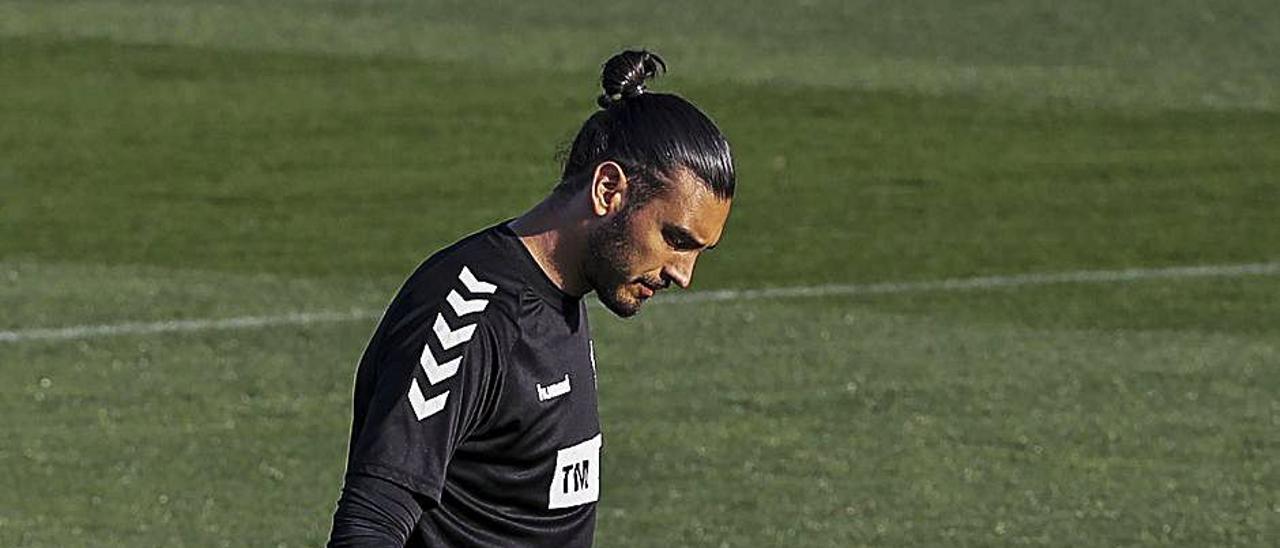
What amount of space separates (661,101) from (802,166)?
11.7m

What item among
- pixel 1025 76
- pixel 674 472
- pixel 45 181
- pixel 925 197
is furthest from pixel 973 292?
pixel 1025 76

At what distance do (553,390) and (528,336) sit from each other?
0.11 meters

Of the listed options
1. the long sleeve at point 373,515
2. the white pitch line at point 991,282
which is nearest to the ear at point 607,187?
the long sleeve at point 373,515

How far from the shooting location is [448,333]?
4715 mm

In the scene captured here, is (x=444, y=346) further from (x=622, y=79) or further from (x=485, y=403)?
(x=622, y=79)

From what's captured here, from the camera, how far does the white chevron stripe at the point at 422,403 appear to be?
15.2ft

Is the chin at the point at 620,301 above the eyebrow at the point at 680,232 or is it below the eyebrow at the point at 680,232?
below

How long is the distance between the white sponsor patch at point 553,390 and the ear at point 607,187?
294mm

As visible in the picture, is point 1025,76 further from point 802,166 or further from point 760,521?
point 760,521

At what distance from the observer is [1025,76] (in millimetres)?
20078

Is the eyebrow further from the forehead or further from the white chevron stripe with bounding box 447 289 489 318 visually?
the white chevron stripe with bounding box 447 289 489 318

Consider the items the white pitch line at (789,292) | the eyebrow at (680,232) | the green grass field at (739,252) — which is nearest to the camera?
the eyebrow at (680,232)

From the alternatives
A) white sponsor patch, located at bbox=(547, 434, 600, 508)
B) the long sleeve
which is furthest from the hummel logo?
white sponsor patch, located at bbox=(547, 434, 600, 508)

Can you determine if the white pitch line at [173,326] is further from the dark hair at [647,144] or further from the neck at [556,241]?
the dark hair at [647,144]
